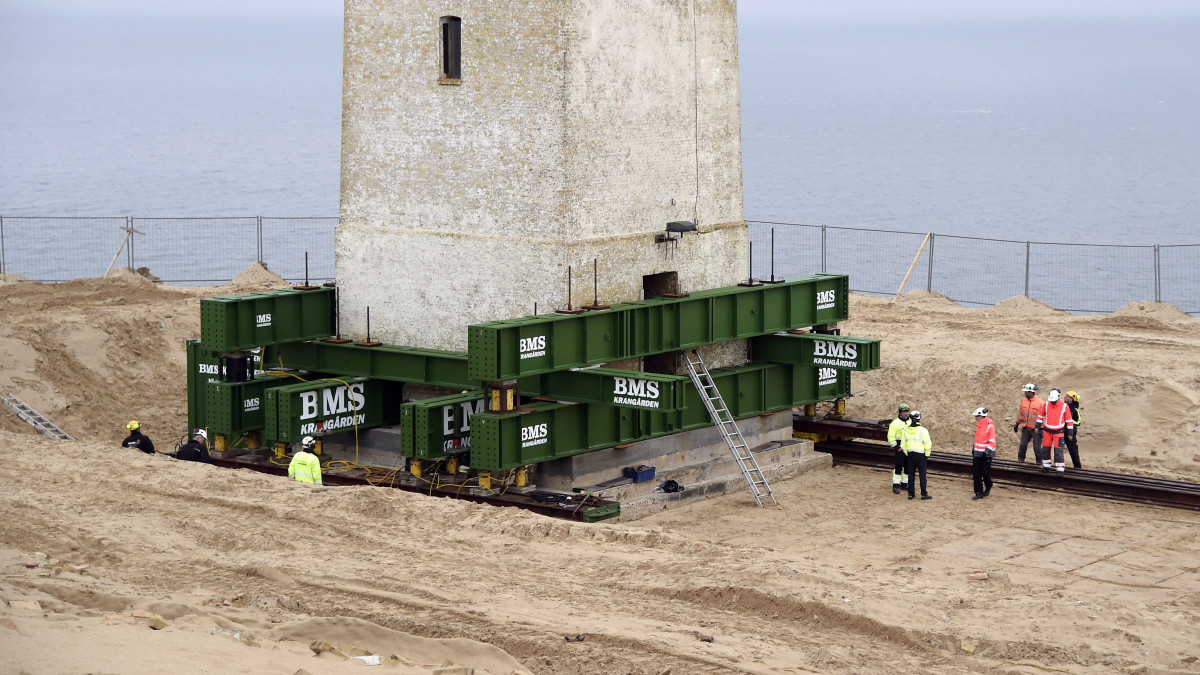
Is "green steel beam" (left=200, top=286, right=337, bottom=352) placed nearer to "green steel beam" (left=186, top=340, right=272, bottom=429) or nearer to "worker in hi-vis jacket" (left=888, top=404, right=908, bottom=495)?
"green steel beam" (left=186, top=340, right=272, bottom=429)

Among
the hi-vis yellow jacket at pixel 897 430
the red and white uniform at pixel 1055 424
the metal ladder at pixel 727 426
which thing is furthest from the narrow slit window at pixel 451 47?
the red and white uniform at pixel 1055 424

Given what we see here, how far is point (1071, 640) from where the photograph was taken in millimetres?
15422

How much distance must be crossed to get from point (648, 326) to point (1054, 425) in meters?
6.72

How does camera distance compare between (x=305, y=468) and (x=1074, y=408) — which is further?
(x=1074, y=408)

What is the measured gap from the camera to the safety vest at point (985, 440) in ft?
75.7

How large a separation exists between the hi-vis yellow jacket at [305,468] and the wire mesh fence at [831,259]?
33977 millimetres

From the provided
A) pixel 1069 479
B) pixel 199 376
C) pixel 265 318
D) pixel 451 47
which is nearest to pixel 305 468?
pixel 265 318

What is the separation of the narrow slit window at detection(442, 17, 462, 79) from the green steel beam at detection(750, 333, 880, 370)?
260 inches

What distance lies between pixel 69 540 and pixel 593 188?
916 cm

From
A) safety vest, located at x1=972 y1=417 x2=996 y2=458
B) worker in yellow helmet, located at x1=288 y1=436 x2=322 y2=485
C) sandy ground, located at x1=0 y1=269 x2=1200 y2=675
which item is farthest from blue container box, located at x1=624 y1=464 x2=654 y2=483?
safety vest, located at x1=972 y1=417 x2=996 y2=458

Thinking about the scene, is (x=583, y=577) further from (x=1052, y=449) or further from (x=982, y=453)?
(x=1052, y=449)

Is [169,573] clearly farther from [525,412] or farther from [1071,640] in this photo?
[1071,640]

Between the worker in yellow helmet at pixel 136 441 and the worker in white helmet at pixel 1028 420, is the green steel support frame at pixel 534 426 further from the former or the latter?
the worker in white helmet at pixel 1028 420

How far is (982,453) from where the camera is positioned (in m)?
23.1
